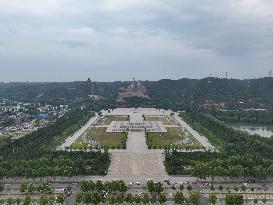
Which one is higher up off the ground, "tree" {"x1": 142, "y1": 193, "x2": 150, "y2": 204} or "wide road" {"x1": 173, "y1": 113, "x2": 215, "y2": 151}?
"wide road" {"x1": 173, "y1": 113, "x2": 215, "y2": 151}

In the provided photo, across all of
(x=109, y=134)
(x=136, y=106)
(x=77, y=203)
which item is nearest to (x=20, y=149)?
(x=109, y=134)

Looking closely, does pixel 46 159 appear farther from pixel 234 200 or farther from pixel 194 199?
pixel 234 200

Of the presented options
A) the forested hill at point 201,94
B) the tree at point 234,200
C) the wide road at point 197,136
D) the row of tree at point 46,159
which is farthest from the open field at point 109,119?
the tree at point 234,200

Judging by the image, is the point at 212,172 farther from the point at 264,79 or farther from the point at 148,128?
the point at 264,79

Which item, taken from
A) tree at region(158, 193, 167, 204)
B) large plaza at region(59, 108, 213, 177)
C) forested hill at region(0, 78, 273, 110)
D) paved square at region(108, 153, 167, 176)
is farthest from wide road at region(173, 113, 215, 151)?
forested hill at region(0, 78, 273, 110)

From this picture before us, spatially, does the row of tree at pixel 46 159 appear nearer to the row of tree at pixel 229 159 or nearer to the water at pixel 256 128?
the row of tree at pixel 229 159

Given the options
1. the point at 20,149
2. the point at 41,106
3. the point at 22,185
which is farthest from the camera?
the point at 41,106

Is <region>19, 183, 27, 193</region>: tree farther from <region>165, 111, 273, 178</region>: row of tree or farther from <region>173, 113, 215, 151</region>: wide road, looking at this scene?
<region>173, 113, 215, 151</region>: wide road
